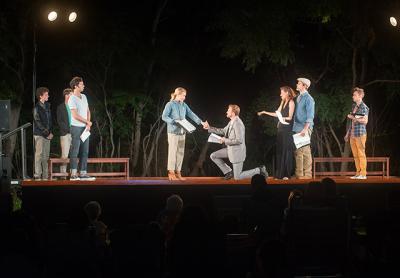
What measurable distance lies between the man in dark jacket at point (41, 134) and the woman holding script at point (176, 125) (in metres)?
2.44

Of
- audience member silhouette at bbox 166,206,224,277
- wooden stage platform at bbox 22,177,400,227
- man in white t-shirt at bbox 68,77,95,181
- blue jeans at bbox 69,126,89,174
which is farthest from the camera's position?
blue jeans at bbox 69,126,89,174

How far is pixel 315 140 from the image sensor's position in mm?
21062

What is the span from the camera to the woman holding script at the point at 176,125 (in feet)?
41.4

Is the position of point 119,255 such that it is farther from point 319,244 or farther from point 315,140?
point 315,140

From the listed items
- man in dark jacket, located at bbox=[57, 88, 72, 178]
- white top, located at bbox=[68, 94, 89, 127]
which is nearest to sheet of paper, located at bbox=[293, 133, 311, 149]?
white top, located at bbox=[68, 94, 89, 127]

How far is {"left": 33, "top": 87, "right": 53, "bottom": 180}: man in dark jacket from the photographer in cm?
1338

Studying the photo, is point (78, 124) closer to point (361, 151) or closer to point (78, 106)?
point (78, 106)

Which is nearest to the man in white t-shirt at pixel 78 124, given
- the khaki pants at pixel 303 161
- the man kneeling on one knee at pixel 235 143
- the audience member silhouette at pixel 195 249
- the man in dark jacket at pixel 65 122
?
the man in dark jacket at pixel 65 122

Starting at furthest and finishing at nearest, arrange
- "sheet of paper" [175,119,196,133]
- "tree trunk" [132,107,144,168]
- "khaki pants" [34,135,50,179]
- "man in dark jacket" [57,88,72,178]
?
"tree trunk" [132,107,144,168]
"khaki pants" [34,135,50,179]
"man in dark jacket" [57,88,72,178]
"sheet of paper" [175,119,196,133]

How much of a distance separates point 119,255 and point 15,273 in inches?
37.5

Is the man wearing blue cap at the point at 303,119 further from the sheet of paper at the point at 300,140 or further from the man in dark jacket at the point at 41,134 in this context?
the man in dark jacket at the point at 41,134

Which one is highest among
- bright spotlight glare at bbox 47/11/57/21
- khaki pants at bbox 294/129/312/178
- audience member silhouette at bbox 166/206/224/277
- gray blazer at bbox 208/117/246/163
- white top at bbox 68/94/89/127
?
bright spotlight glare at bbox 47/11/57/21

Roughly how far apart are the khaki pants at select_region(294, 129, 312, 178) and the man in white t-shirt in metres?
3.90

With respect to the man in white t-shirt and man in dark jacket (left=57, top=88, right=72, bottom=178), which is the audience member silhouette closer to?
the man in white t-shirt
